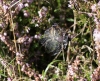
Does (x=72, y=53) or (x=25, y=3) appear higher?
(x=25, y=3)

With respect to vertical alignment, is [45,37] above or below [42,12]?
below

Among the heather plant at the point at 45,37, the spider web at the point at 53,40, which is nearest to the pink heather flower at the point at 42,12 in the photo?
the heather plant at the point at 45,37

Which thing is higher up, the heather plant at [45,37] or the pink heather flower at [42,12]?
the pink heather flower at [42,12]

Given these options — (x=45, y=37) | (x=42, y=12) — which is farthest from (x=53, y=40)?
(x=42, y=12)

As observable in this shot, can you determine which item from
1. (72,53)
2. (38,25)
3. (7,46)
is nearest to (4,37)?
(7,46)

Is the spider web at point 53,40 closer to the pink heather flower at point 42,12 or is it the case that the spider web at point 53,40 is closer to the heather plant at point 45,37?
the heather plant at point 45,37

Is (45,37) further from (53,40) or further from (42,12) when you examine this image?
(42,12)

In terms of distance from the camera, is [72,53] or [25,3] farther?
[25,3]

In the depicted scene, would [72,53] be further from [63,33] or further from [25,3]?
[25,3]
